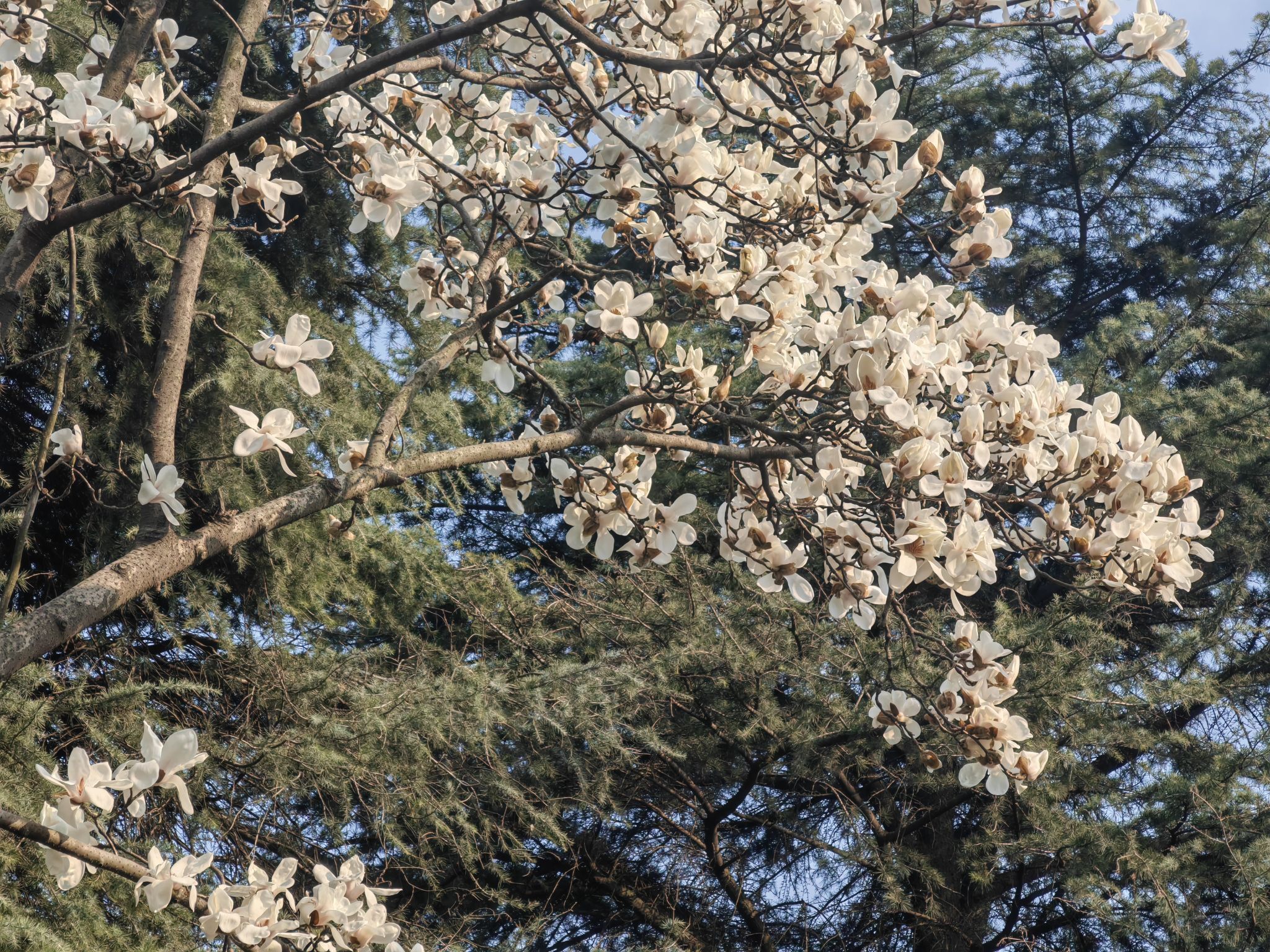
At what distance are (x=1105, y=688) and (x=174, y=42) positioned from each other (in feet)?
11.3

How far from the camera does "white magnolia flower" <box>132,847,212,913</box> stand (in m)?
1.59

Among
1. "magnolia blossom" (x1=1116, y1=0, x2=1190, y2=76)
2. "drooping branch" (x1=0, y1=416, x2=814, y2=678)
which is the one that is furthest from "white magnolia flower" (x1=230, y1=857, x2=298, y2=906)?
"magnolia blossom" (x1=1116, y1=0, x2=1190, y2=76)

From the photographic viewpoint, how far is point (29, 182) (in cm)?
171

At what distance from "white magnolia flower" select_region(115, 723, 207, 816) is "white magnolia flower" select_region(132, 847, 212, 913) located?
11cm

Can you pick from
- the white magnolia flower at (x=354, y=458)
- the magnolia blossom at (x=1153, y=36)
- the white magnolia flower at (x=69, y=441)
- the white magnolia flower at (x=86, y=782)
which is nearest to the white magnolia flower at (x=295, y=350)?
the white magnolia flower at (x=354, y=458)

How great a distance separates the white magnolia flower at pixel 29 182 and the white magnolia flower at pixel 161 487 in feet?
1.34

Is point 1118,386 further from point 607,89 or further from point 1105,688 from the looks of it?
point 607,89

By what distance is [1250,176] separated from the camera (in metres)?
7.05

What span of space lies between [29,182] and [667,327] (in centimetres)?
105

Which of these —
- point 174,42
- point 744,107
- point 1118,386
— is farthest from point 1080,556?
point 1118,386

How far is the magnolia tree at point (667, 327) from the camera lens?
5.70 feet

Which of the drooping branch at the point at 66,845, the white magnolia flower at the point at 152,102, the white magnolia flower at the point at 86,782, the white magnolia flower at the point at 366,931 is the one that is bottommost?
the white magnolia flower at the point at 366,931

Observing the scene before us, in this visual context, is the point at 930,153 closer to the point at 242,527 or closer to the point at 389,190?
the point at 389,190

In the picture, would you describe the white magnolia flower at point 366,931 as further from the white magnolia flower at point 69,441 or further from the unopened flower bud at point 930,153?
the unopened flower bud at point 930,153
